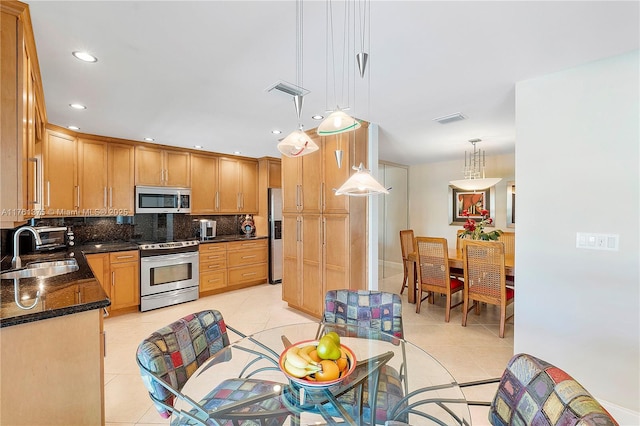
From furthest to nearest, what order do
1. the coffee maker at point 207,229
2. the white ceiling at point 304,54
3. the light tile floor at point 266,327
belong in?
the coffee maker at point 207,229
the light tile floor at point 266,327
the white ceiling at point 304,54

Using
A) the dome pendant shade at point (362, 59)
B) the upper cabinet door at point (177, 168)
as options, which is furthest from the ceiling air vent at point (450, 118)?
the upper cabinet door at point (177, 168)

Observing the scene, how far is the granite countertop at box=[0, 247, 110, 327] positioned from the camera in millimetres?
1323

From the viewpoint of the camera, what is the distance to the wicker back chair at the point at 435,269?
345 cm

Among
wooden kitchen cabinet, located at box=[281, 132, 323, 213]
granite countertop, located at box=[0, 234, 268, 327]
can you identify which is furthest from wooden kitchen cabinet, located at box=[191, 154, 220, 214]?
granite countertop, located at box=[0, 234, 268, 327]

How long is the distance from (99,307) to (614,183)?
3.14 m

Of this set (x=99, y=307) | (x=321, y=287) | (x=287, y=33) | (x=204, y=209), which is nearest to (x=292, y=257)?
(x=321, y=287)

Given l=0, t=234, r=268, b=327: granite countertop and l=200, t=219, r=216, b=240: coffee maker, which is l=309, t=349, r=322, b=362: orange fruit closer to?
l=0, t=234, r=268, b=327: granite countertop

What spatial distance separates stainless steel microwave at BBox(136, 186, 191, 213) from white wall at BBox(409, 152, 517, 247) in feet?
14.5

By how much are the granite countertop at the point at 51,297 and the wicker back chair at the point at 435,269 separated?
3.22 meters

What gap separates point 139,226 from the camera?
4.43 meters

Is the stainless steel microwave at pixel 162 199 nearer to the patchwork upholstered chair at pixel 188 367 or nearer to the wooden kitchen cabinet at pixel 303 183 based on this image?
the wooden kitchen cabinet at pixel 303 183

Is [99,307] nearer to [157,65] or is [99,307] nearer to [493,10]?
[157,65]

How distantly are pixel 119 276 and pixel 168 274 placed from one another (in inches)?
22.9

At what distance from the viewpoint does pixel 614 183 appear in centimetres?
182
